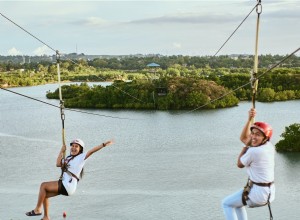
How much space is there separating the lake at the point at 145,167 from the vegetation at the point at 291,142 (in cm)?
63

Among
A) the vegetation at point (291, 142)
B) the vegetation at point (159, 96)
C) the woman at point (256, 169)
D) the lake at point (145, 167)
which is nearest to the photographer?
the woman at point (256, 169)

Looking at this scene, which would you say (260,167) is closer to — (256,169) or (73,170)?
(256,169)

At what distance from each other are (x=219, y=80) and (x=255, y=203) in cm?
5915

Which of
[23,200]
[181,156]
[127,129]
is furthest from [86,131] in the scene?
[23,200]

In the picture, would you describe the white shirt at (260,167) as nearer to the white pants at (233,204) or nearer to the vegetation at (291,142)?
the white pants at (233,204)

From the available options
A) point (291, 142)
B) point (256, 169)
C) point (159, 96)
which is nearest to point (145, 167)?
point (291, 142)

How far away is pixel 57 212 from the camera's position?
2162 centimetres

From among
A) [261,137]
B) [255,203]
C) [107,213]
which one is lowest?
[107,213]

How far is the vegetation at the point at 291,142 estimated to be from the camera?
31.9m

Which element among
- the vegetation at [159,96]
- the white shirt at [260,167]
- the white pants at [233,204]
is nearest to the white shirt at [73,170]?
the white pants at [233,204]

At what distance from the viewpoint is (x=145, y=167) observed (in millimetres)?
29125

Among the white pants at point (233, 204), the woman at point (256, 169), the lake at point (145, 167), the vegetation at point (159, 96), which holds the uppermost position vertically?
the woman at point (256, 169)

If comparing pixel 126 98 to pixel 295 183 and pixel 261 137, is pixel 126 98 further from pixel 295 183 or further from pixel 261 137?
pixel 261 137

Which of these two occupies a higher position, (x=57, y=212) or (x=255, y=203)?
(x=255, y=203)
